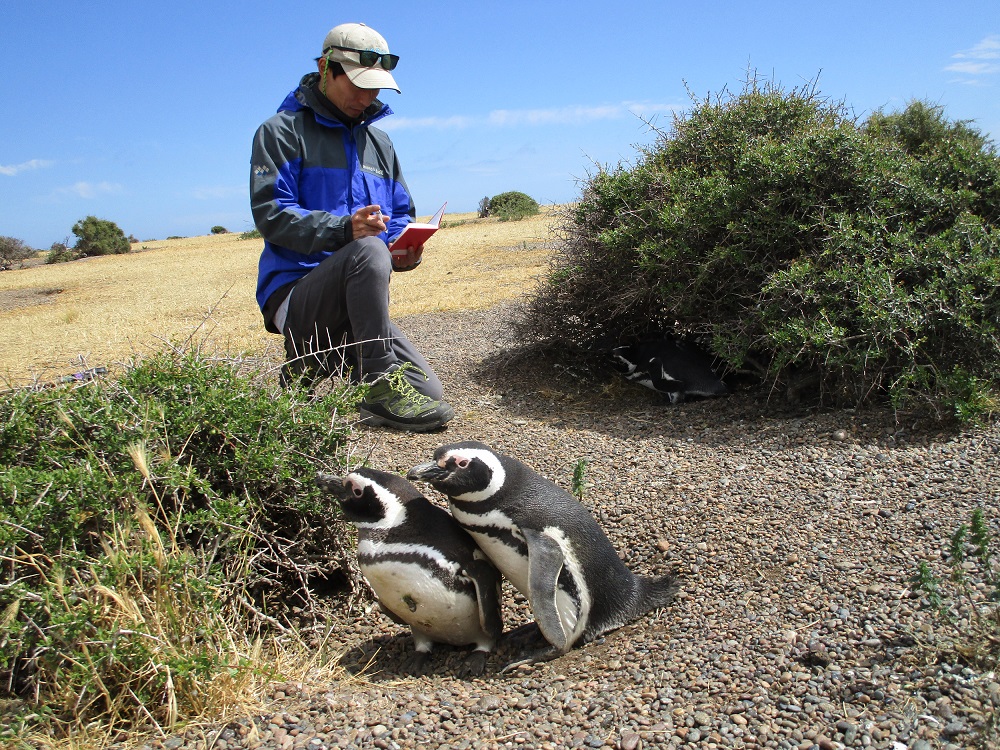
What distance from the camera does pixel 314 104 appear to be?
4477 millimetres

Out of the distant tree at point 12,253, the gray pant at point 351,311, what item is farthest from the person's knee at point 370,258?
the distant tree at point 12,253

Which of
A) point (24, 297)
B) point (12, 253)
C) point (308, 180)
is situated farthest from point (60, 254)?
point (308, 180)

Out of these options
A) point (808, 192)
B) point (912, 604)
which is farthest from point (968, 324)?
point (912, 604)

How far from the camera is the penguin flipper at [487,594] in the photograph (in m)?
2.67

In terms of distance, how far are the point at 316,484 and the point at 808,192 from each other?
3200mm

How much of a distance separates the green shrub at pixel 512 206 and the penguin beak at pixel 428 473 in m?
20.8

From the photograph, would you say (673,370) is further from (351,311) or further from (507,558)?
(507,558)

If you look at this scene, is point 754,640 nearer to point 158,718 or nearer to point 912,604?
point 912,604

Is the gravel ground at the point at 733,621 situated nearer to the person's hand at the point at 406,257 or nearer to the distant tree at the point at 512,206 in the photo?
the person's hand at the point at 406,257

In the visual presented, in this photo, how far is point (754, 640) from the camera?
2.37 meters

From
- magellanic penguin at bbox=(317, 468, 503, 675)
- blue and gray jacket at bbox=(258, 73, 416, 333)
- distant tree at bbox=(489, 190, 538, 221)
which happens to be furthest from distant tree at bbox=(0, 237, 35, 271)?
magellanic penguin at bbox=(317, 468, 503, 675)

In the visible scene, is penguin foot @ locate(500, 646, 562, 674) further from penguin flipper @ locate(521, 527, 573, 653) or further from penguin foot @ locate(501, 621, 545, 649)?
Result: penguin foot @ locate(501, 621, 545, 649)

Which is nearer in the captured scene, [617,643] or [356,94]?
[617,643]

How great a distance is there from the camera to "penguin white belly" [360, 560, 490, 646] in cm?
258
